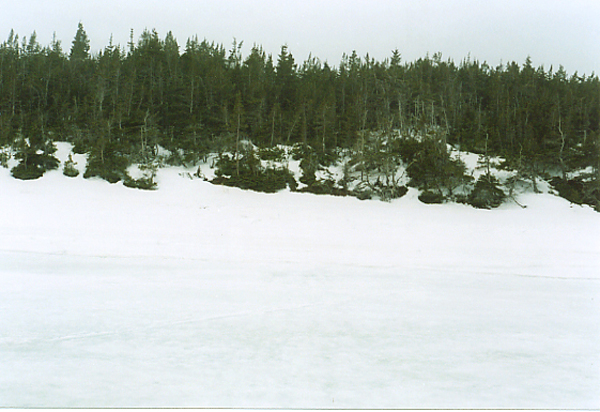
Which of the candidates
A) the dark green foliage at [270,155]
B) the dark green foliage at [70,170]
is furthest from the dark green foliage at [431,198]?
the dark green foliage at [70,170]

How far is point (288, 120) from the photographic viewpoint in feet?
100.0

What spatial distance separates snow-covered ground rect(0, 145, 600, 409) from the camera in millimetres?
3090

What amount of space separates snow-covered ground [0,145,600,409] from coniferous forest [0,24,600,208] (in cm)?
1189

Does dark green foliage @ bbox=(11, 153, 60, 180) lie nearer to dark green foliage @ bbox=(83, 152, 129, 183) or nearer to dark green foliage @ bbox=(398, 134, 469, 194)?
dark green foliage @ bbox=(83, 152, 129, 183)

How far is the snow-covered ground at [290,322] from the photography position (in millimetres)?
3090

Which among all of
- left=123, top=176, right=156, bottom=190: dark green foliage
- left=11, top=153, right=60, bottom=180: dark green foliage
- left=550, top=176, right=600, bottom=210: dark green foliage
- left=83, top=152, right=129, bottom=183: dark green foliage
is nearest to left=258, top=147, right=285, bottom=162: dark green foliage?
→ left=123, top=176, right=156, bottom=190: dark green foliage

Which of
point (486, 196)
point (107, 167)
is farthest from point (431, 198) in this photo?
point (107, 167)

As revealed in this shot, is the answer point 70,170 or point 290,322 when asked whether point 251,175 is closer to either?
point 70,170

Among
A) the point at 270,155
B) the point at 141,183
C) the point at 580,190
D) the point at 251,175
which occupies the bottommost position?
the point at 141,183

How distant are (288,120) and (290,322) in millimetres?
27573

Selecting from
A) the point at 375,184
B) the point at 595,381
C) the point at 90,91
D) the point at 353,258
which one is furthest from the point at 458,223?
the point at 90,91

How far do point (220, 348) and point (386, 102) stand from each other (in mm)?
33468

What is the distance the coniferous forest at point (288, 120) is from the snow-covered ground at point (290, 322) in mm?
11885

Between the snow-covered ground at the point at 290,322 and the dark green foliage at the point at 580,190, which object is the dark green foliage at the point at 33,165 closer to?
the snow-covered ground at the point at 290,322
